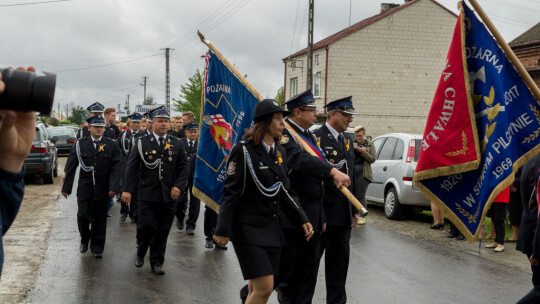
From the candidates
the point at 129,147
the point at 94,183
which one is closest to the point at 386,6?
the point at 129,147

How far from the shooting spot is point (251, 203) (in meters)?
4.97

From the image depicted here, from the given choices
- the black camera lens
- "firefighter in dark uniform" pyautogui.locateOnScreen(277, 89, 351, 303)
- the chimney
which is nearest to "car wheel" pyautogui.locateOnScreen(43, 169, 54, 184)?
"firefighter in dark uniform" pyautogui.locateOnScreen(277, 89, 351, 303)

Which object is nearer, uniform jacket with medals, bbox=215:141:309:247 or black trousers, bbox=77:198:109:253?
uniform jacket with medals, bbox=215:141:309:247

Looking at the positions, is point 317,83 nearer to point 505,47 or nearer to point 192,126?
point 192,126

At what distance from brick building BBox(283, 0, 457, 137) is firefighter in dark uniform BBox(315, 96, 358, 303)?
3047 centimetres

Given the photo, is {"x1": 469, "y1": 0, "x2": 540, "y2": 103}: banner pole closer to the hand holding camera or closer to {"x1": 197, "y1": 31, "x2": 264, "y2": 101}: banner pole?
{"x1": 197, "y1": 31, "x2": 264, "y2": 101}: banner pole

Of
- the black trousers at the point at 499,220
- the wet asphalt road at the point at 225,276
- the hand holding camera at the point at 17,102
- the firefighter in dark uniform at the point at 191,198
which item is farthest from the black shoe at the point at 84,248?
the hand holding camera at the point at 17,102

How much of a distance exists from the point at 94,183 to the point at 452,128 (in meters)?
5.54

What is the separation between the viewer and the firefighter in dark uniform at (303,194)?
530 centimetres

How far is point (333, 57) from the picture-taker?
36406 mm

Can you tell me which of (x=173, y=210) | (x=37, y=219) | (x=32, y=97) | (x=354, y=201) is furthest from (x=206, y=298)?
(x=37, y=219)

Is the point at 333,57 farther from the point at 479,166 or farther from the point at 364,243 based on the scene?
the point at 479,166

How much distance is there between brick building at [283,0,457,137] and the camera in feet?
120

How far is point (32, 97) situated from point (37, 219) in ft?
37.8
